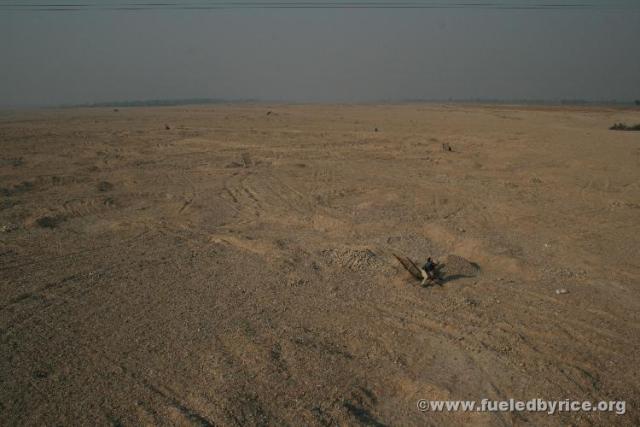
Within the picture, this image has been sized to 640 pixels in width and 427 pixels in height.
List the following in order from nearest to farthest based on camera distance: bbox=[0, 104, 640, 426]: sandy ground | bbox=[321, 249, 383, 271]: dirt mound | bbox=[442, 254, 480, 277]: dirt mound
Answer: bbox=[0, 104, 640, 426]: sandy ground < bbox=[442, 254, 480, 277]: dirt mound < bbox=[321, 249, 383, 271]: dirt mound

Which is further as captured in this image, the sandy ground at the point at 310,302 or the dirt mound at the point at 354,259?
the dirt mound at the point at 354,259

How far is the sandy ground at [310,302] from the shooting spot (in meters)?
3.56

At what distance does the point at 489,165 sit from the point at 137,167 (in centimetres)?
1176

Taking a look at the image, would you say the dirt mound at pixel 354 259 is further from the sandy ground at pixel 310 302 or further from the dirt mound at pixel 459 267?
the dirt mound at pixel 459 267

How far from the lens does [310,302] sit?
5109 mm

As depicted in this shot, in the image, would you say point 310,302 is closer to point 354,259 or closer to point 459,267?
point 354,259

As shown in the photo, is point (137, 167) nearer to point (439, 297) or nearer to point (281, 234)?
point (281, 234)

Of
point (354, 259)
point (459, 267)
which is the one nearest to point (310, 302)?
point (354, 259)

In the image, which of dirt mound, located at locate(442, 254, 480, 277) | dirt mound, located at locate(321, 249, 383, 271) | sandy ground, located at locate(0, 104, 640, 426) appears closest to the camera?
sandy ground, located at locate(0, 104, 640, 426)

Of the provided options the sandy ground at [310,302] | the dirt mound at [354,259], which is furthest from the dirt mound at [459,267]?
the dirt mound at [354,259]

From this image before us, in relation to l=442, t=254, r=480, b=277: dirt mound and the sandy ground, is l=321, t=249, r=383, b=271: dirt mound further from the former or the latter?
l=442, t=254, r=480, b=277: dirt mound

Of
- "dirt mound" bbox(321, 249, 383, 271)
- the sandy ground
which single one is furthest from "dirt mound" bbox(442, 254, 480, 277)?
"dirt mound" bbox(321, 249, 383, 271)

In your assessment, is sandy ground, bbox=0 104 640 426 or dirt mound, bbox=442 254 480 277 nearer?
sandy ground, bbox=0 104 640 426

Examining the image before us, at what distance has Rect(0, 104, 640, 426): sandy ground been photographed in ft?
11.7
